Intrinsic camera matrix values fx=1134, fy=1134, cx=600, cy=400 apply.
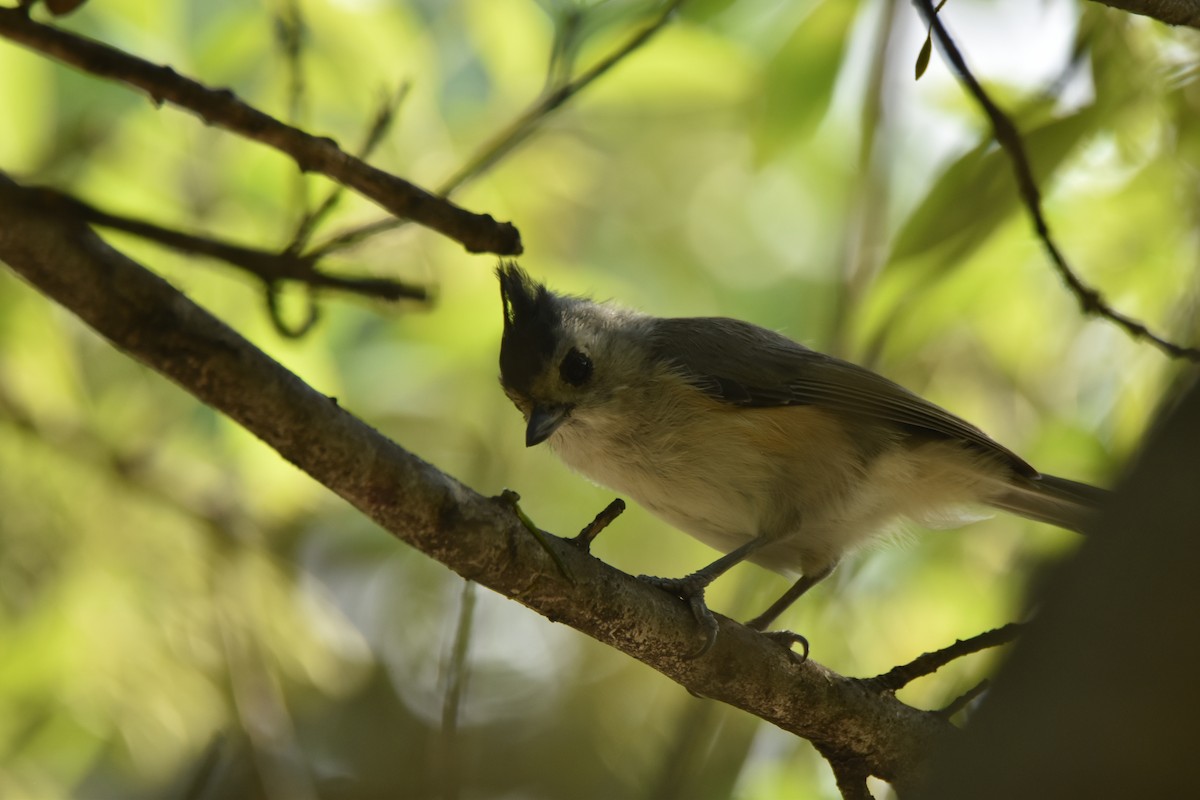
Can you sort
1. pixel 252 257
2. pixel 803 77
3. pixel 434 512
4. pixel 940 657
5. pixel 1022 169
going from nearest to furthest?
pixel 252 257 < pixel 434 512 < pixel 1022 169 < pixel 940 657 < pixel 803 77

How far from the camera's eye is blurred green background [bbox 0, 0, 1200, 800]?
6.79 feet

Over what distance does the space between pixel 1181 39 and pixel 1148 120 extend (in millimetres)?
164

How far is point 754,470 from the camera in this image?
2.51 m

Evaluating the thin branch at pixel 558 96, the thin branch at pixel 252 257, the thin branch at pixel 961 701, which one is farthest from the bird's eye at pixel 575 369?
the thin branch at pixel 252 257

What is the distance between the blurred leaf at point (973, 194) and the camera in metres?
1.93

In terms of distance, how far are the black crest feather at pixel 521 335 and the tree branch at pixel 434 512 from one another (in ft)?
2.77

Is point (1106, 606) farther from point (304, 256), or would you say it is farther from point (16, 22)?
point (16, 22)

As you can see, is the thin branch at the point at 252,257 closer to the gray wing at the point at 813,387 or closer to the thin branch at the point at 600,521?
the thin branch at the point at 600,521

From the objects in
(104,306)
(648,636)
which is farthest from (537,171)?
(104,306)

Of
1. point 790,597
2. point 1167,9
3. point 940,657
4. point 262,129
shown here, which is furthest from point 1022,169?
point 790,597

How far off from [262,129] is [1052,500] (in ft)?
7.42

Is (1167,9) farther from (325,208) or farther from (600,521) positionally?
(325,208)

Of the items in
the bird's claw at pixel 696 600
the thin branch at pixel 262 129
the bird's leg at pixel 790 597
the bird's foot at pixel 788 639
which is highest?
the bird's leg at pixel 790 597

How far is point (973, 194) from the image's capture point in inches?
76.3
